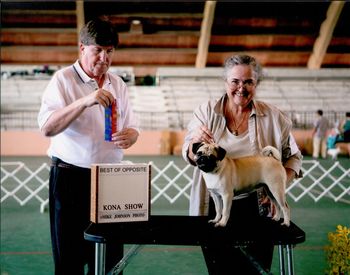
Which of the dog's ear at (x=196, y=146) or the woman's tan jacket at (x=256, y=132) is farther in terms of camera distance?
the woman's tan jacket at (x=256, y=132)

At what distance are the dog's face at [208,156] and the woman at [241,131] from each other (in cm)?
14

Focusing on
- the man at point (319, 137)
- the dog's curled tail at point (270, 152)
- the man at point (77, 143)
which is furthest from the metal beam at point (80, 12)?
the dog's curled tail at point (270, 152)

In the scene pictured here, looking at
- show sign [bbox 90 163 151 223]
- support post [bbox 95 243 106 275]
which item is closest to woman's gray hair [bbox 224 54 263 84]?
show sign [bbox 90 163 151 223]

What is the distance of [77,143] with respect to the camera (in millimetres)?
1802

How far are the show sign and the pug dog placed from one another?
23cm

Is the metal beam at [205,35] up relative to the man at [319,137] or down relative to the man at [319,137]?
up

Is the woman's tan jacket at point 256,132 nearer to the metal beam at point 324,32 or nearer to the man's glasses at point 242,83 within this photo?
the man's glasses at point 242,83

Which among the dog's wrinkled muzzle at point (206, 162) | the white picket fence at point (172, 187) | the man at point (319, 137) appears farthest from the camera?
the man at point (319, 137)

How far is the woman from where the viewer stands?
165cm

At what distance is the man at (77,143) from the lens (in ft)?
5.68

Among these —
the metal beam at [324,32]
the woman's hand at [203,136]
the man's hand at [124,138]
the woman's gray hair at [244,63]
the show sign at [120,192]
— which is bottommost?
the show sign at [120,192]

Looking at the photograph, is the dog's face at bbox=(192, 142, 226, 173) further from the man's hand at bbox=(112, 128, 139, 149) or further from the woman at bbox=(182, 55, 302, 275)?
the man's hand at bbox=(112, 128, 139, 149)

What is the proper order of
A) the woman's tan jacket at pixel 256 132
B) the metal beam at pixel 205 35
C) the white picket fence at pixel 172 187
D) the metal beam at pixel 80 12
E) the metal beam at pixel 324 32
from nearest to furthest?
the woman's tan jacket at pixel 256 132, the white picket fence at pixel 172 187, the metal beam at pixel 324 32, the metal beam at pixel 80 12, the metal beam at pixel 205 35

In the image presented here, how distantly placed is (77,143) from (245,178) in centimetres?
67
